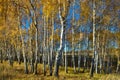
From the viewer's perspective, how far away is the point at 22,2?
24.6 meters

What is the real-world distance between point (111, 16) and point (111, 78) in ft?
77.0

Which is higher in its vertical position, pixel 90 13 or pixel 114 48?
pixel 90 13

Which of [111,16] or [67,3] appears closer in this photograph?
[67,3]

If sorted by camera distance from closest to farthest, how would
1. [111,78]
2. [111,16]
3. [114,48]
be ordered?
[111,78]
[111,16]
[114,48]

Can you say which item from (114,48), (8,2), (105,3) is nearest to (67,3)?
(8,2)

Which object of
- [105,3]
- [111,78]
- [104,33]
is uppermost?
[105,3]

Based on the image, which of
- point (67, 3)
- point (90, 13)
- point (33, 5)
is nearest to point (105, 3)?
point (90, 13)

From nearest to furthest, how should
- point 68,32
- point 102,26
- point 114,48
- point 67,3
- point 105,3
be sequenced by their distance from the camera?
point 67,3, point 105,3, point 102,26, point 68,32, point 114,48

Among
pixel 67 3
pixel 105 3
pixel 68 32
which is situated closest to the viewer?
pixel 67 3

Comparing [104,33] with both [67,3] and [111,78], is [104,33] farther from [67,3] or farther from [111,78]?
[111,78]

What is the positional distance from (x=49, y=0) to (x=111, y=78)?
10233mm

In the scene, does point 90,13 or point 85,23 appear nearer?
point 90,13

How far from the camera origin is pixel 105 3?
29547 mm

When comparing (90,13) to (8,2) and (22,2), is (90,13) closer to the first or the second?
(22,2)
